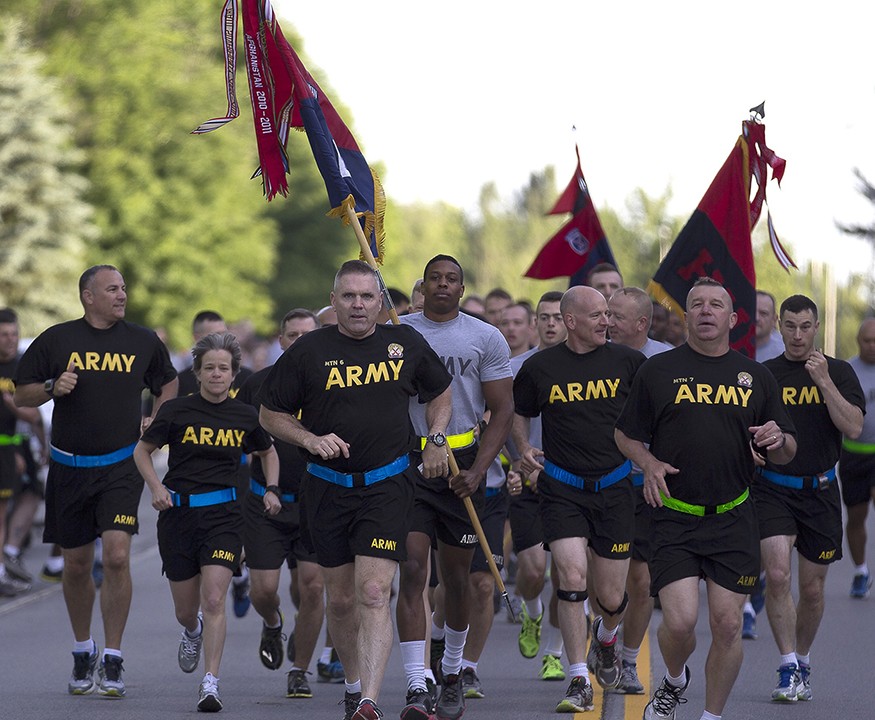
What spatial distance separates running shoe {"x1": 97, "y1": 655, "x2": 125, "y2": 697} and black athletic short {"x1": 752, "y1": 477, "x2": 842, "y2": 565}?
374cm

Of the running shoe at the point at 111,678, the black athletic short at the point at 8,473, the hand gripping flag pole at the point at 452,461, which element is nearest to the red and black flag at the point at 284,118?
the hand gripping flag pole at the point at 452,461

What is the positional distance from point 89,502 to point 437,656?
2219 mm

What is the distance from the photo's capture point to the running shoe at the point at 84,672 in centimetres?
1048

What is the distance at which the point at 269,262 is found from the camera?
58.3 meters

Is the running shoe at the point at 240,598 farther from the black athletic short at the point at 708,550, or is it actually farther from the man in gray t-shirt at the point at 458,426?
the black athletic short at the point at 708,550

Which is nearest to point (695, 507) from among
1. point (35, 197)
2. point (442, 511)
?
point (442, 511)

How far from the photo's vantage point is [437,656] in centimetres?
1052

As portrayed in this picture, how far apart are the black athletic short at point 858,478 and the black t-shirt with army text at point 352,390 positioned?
7.51 m

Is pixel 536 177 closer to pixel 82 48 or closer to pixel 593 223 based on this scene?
pixel 82 48

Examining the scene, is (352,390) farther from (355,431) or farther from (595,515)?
(595,515)

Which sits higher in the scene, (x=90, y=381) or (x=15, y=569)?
(x=90, y=381)

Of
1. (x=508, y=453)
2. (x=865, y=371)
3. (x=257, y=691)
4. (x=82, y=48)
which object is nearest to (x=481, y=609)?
(x=257, y=691)

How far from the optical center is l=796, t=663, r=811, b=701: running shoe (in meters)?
10.0

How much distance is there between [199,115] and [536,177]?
279 ft
